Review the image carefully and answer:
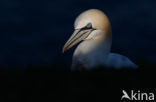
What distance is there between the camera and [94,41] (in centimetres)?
827

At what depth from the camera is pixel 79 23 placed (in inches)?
327

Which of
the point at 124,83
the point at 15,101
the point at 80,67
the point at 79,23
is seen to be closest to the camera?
the point at 15,101

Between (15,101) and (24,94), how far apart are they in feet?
0.62

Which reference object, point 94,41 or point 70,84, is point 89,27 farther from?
point 70,84

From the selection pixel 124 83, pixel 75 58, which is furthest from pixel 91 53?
pixel 124 83

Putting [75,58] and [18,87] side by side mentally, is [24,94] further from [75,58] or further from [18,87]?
[75,58]

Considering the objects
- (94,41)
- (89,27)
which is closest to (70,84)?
(94,41)

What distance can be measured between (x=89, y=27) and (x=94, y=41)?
29 cm

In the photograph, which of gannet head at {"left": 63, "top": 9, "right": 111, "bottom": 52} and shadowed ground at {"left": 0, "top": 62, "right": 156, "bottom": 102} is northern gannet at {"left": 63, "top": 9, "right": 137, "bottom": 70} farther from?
shadowed ground at {"left": 0, "top": 62, "right": 156, "bottom": 102}

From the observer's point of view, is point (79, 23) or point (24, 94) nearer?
point (24, 94)

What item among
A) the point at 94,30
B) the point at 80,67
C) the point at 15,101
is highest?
the point at 94,30

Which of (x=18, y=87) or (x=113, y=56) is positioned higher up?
(x=113, y=56)

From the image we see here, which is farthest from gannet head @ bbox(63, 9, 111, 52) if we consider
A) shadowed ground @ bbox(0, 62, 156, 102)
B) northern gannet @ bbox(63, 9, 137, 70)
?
shadowed ground @ bbox(0, 62, 156, 102)

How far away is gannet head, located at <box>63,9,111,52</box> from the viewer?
8312mm
